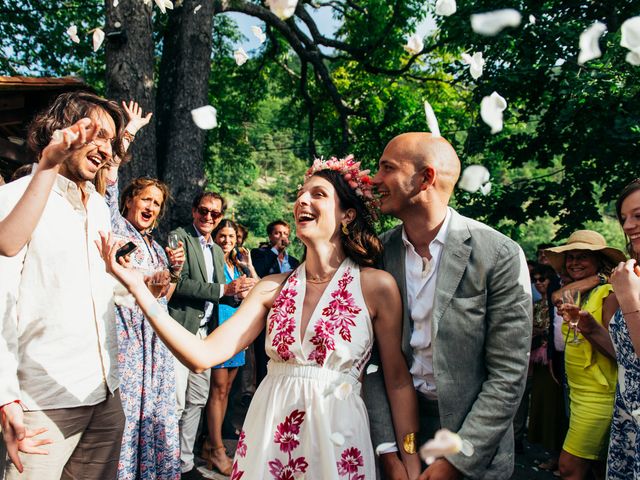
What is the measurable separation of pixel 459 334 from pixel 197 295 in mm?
2742

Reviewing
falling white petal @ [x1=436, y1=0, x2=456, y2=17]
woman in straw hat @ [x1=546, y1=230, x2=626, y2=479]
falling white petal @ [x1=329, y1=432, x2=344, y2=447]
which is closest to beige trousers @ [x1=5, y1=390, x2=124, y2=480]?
falling white petal @ [x1=329, y1=432, x2=344, y2=447]

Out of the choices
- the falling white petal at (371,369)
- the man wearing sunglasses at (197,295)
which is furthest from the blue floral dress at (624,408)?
the man wearing sunglasses at (197,295)

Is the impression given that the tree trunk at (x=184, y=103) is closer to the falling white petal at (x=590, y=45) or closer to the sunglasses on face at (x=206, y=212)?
the sunglasses on face at (x=206, y=212)

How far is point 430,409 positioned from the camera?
91.6 inches

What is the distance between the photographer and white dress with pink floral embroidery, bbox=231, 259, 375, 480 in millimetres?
2162

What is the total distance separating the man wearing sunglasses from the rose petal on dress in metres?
2.66

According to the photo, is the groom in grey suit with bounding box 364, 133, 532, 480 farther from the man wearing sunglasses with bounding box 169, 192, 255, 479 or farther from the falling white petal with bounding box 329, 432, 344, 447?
the man wearing sunglasses with bounding box 169, 192, 255, 479

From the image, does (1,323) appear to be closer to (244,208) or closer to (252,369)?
(252,369)

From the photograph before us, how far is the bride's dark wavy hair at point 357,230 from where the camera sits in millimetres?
2506

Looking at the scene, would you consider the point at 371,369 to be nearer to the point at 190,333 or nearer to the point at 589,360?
the point at 190,333

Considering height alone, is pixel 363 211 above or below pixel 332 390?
above

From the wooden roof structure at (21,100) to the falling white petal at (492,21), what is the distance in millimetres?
5023

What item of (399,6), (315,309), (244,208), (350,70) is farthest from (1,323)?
(244,208)

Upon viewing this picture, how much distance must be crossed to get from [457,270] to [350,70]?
12219 millimetres
